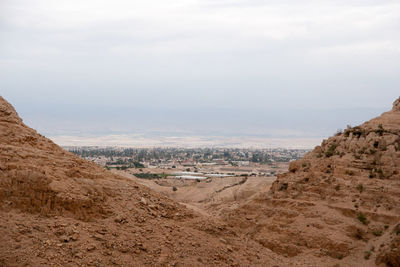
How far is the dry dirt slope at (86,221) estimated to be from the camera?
1078cm

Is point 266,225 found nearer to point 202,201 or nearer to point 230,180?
point 202,201

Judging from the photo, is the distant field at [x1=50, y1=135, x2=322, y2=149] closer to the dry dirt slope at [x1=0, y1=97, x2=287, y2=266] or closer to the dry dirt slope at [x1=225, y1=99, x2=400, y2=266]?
the dry dirt slope at [x1=225, y1=99, x2=400, y2=266]

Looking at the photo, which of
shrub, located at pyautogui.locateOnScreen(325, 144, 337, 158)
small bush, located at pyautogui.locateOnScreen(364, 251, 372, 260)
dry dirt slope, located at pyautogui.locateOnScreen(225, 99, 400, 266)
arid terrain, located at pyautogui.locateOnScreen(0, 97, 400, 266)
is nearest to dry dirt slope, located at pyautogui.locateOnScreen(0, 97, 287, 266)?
arid terrain, located at pyautogui.locateOnScreen(0, 97, 400, 266)

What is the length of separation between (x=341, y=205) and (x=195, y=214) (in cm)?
589

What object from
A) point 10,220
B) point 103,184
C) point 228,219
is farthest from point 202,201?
point 10,220

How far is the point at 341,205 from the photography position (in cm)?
1753

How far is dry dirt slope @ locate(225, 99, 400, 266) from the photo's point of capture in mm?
16078

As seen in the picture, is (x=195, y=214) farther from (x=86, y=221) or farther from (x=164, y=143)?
(x=164, y=143)

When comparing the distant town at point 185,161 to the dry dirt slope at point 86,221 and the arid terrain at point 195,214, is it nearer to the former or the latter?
the arid terrain at point 195,214

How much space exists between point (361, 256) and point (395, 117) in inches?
320

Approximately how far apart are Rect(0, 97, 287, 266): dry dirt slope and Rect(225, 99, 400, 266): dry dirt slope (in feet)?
8.42

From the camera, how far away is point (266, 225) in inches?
713

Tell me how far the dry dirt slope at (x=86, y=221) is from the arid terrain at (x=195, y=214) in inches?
1.1

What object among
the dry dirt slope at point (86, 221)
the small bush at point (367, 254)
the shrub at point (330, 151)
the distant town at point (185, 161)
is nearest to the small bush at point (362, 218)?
the small bush at point (367, 254)
